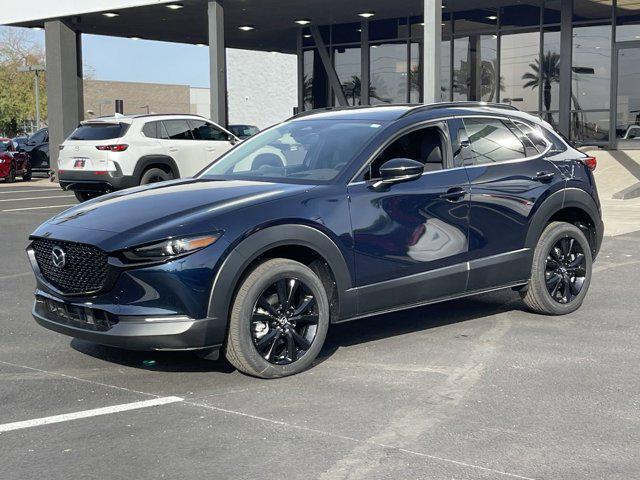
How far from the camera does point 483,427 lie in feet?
15.8

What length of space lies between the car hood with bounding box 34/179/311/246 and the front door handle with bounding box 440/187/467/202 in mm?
1139

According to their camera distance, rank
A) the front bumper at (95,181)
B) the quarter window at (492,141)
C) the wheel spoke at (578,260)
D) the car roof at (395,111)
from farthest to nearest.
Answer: the front bumper at (95,181)
the wheel spoke at (578,260)
the quarter window at (492,141)
the car roof at (395,111)

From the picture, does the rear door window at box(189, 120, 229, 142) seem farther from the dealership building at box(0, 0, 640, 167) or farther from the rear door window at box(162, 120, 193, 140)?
the dealership building at box(0, 0, 640, 167)

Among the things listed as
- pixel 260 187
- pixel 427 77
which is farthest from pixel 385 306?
pixel 427 77

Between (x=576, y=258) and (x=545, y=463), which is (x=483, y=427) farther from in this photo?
(x=576, y=258)

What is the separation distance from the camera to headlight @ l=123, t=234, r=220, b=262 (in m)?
5.38

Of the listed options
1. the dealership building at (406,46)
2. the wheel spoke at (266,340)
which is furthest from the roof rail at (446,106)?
the dealership building at (406,46)

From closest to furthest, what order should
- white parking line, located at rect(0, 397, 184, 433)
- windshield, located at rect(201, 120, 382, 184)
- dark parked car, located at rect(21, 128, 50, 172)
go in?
white parking line, located at rect(0, 397, 184, 433) → windshield, located at rect(201, 120, 382, 184) → dark parked car, located at rect(21, 128, 50, 172)

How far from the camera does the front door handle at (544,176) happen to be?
7309 millimetres

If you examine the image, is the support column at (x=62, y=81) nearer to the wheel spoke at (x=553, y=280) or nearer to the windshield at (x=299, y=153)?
the windshield at (x=299, y=153)

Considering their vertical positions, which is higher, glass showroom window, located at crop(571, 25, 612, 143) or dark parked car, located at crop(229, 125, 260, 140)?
glass showroom window, located at crop(571, 25, 612, 143)

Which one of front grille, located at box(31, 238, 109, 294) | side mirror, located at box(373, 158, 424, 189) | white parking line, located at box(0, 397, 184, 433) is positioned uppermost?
side mirror, located at box(373, 158, 424, 189)

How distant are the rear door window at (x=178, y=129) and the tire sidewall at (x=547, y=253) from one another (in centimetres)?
1115

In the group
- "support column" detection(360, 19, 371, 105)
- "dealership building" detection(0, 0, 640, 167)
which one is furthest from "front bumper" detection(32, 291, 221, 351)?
"support column" detection(360, 19, 371, 105)
